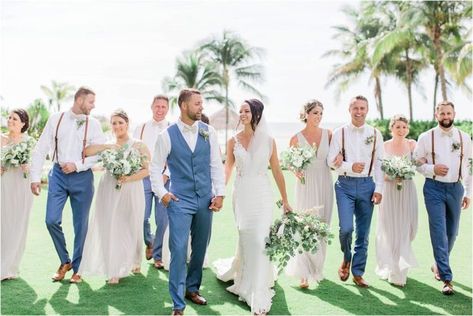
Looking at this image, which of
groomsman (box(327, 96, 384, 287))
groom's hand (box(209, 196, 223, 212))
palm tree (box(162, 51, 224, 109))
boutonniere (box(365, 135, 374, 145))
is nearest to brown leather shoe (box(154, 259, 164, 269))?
groom's hand (box(209, 196, 223, 212))

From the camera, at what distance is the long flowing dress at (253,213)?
5934 mm

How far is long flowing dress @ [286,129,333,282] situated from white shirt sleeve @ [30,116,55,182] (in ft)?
10.3

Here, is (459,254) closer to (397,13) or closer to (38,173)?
(38,173)

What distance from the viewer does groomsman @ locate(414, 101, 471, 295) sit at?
23.1 feet

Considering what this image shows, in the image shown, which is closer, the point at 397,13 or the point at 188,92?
the point at 188,92

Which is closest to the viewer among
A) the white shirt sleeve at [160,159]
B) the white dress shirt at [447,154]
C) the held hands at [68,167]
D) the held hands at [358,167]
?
the white shirt sleeve at [160,159]

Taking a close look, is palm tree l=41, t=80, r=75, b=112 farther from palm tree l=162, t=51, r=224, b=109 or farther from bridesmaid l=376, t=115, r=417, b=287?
bridesmaid l=376, t=115, r=417, b=287

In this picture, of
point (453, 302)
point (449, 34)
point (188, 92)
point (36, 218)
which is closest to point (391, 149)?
point (453, 302)

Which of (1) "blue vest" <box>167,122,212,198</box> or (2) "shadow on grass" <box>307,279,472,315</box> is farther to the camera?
(2) "shadow on grass" <box>307,279,472,315</box>

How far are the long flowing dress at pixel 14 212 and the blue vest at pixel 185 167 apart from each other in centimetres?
257

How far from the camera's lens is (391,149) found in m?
7.57

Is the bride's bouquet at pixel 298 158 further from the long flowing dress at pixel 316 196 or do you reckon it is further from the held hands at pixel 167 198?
the held hands at pixel 167 198

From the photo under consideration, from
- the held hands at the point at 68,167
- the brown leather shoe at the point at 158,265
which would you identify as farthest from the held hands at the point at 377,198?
the held hands at the point at 68,167

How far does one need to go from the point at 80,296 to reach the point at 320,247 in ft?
9.95
